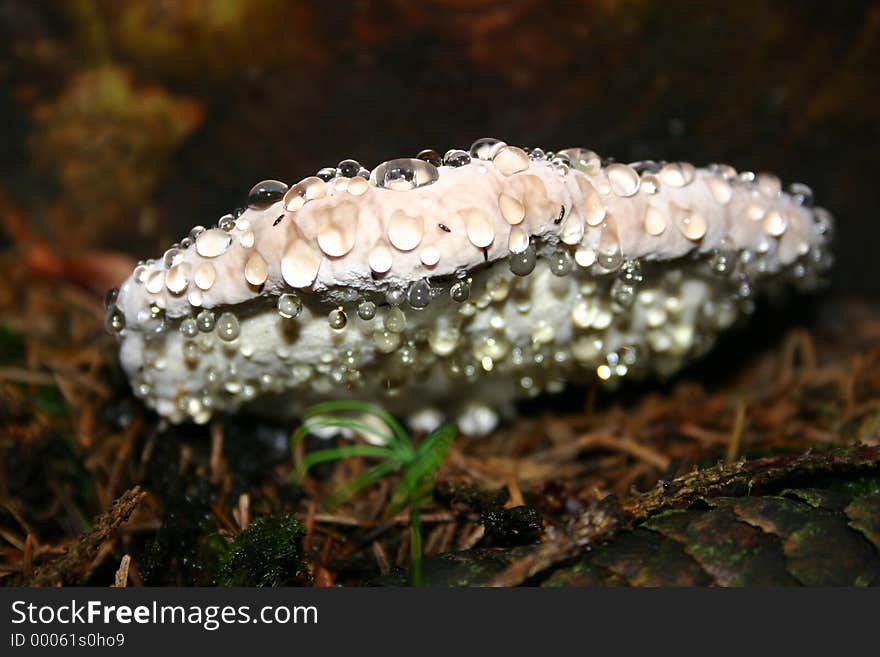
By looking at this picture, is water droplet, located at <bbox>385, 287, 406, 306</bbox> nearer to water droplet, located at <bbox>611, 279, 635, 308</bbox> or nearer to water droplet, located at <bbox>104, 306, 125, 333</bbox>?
water droplet, located at <bbox>611, 279, 635, 308</bbox>

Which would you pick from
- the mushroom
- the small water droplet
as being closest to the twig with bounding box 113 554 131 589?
the mushroom

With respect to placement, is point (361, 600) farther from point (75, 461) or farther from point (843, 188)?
point (843, 188)

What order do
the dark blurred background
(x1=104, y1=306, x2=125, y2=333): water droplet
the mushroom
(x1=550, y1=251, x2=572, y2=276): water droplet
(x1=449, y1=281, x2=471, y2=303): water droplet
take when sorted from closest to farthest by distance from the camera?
the mushroom < (x1=449, y1=281, x2=471, y2=303): water droplet < (x1=550, y1=251, x2=572, y2=276): water droplet < (x1=104, y1=306, x2=125, y2=333): water droplet < the dark blurred background

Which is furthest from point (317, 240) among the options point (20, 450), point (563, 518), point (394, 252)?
point (20, 450)

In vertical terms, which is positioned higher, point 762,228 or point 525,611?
point 762,228

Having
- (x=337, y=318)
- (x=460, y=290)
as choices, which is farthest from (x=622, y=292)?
(x=337, y=318)

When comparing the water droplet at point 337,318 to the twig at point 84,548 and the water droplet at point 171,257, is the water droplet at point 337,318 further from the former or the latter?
the twig at point 84,548

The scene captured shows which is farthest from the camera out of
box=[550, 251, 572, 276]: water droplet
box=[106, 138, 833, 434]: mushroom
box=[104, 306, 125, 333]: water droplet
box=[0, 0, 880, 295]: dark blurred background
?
box=[0, 0, 880, 295]: dark blurred background
